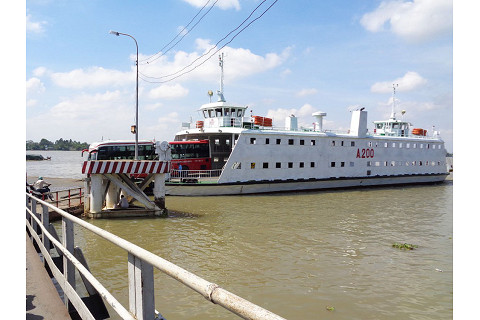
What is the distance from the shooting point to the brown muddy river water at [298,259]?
691cm

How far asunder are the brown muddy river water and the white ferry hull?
3.64 meters

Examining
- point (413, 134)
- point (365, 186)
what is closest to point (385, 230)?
point (365, 186)

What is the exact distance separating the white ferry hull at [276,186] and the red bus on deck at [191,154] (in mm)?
4009

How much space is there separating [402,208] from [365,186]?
37.3 ft

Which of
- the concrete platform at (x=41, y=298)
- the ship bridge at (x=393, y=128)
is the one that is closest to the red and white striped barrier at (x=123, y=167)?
the concrete platform at (x=41, y=298)

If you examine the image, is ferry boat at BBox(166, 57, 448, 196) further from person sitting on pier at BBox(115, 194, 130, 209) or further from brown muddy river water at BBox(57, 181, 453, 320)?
person sitting on pier at BBox(115, 194, 130, 209)

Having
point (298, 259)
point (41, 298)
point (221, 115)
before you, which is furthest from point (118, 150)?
point (41, 298)

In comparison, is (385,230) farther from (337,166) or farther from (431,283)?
(337,166)

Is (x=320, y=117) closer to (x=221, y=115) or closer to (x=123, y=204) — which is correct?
(x=221, y=115)

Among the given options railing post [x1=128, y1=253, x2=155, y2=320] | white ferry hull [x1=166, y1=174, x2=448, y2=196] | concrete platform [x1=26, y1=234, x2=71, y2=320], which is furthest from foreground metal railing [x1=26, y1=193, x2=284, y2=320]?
white ferry hull [x1=166, y1=174, x2=448, y2=196]

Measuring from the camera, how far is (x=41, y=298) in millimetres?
4250

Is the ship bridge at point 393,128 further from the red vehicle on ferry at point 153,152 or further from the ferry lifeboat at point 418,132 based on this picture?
the red vehicle on ferry at point 153,152

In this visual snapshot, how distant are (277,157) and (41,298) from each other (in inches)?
841
